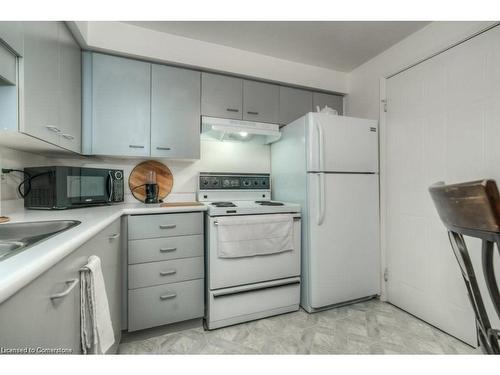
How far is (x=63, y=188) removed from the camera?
1.43 meters

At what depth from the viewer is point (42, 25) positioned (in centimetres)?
117

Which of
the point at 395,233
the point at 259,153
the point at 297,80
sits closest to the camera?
the point at 395,233

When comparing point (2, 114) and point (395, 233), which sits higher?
point (2, 114)

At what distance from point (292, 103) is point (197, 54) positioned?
39.3 inches

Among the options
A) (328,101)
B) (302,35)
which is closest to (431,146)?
(328,101)

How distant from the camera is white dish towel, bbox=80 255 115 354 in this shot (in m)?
0.83

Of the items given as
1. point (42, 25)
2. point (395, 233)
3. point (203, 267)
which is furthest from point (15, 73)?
point (395, 233)

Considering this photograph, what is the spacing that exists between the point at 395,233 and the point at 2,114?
2713 mm

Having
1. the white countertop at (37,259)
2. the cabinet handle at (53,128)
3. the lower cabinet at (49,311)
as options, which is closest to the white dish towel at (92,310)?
the lower cabinet at (49,311)

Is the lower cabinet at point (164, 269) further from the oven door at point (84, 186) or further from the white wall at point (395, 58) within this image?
the white wall at point (395, 58)

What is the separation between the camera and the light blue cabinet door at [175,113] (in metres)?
1.85

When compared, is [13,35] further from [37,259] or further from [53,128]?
[37,259]
